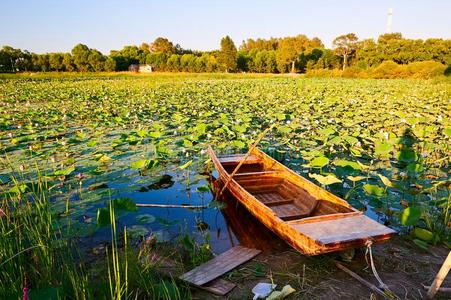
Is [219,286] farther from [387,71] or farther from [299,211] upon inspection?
[387,71]

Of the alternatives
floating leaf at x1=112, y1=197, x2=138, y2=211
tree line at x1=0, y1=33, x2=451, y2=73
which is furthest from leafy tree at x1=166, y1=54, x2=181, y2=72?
floating leaf at x1=112, y1=197, x2=138, y2=211

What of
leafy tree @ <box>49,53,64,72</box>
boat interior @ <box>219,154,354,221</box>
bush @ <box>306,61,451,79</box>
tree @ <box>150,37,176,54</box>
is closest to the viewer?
boat interior @ <box>219,154,354,221</box>

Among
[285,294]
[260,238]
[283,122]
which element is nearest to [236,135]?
[283,122]

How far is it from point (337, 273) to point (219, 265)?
1.18 m

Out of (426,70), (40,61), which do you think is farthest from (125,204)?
(40,61)

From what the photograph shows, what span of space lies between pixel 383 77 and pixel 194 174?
122ft

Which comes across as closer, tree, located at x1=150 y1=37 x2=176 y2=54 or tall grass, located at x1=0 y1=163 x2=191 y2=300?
tall grass, located at x1=0 y1=163 x2=191 y2=300

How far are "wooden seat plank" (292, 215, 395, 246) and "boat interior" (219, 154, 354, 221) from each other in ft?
1.05

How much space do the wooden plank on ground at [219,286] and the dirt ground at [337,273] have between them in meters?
0.04

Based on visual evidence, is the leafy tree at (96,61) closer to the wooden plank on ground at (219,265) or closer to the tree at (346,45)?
the tree at (346,45)

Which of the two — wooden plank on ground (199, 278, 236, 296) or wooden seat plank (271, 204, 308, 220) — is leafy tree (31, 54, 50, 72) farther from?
wooden plank on ground (199, 278, 236, 296)

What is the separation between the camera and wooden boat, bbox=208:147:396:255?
9.92ft

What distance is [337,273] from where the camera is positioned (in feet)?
10.7

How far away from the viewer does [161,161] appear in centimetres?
677
